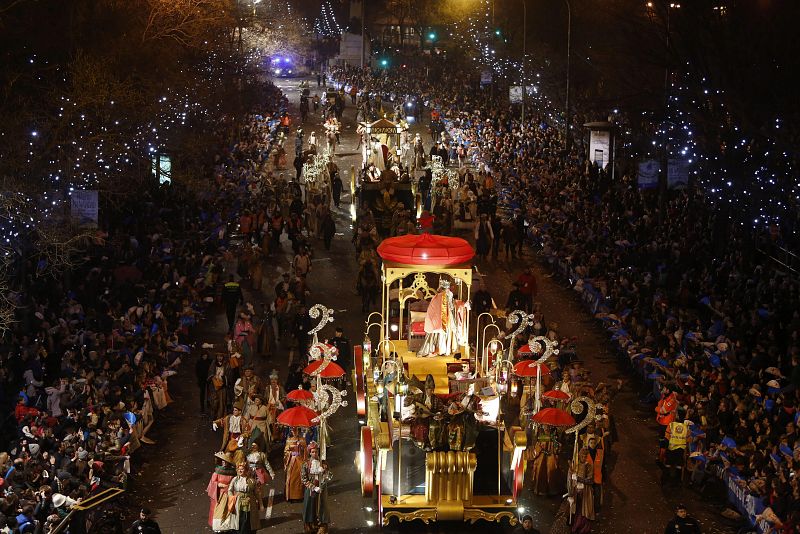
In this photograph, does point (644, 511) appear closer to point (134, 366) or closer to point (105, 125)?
point (134, 366)

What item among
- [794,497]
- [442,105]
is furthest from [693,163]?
[442,105]

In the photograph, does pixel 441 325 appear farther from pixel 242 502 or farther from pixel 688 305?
pixel 688 305

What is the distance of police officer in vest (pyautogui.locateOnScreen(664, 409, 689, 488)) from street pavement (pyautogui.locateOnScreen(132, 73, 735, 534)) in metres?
0.32

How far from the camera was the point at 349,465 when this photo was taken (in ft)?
71.1

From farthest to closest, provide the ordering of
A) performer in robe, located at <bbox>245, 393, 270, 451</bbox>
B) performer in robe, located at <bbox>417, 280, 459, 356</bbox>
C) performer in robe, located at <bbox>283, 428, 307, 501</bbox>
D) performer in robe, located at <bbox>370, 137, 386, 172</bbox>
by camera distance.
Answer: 1. performer in robe, located at <bbox>370, 137, 386, 172</bbox>
2. performer in robe, located at <bbox>417, 280, 459, 356</bbox>
3. performer in robe, located at <bbox>245, 393, 270, 451</bbox>
4. performer in robe, located at <bbox>283, 428, 307, 501</bbox>

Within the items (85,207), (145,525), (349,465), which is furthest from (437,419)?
(85,207)

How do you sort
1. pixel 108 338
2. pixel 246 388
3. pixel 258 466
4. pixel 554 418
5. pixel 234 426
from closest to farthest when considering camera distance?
pixel 258 466 < pixel 554 418 < pixel 234 426 < pixel 246 388 < pixel 108 338

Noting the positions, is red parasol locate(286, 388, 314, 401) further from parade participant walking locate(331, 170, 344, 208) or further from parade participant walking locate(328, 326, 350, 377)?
parade participant walking locate(331, 170, 344, 208)

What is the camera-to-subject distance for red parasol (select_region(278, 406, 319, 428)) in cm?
1962

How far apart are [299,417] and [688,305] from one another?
10925 mm

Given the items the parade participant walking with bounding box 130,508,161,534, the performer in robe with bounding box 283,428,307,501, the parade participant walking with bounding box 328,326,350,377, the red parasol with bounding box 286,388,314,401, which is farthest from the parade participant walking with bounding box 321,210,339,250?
the parade participant walking with bounding box 130,508,161,534

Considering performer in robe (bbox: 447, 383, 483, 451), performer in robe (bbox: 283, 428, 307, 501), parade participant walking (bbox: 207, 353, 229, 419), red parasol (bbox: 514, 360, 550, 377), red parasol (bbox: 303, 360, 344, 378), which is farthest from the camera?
parade participant walking (bbox: 207, 353, 229, 419)

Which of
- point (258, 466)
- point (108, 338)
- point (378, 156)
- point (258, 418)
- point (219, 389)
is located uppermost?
point (378, 156)

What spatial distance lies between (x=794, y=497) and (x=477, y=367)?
610 cm
